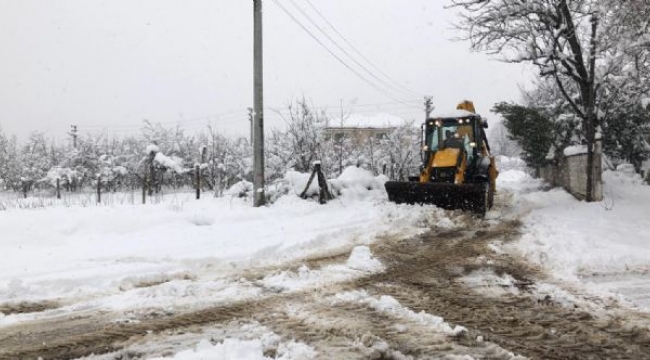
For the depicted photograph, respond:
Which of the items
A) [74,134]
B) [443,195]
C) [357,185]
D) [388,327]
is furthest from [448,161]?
[74,134]

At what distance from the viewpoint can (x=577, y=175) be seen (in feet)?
55.3

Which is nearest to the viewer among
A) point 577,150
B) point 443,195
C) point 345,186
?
point 443,195

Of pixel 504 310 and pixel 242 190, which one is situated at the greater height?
pixel 242 190

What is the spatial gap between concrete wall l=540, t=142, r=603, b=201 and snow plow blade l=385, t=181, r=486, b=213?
430cm

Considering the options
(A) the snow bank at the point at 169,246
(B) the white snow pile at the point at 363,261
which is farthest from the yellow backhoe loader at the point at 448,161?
(B) the white snow pile at the point at 363,261

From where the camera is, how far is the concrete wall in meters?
14.2

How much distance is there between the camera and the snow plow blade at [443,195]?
39.8 ft

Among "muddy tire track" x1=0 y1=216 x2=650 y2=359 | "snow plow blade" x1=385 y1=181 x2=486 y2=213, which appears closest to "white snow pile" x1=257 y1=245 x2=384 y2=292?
"muddy tire track" x1=0 y1=216 x2=650 y2=359

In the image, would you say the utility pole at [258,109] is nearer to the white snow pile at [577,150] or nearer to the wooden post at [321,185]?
the wooden post at [321,185]

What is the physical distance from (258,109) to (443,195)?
5.13 m

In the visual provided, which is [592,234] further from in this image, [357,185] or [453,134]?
[357,185]

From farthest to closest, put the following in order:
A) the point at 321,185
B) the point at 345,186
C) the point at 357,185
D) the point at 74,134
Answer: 1. the point at 74,134
2. the point at 357,185
3. the point at 345,186
4. the point at 321,185

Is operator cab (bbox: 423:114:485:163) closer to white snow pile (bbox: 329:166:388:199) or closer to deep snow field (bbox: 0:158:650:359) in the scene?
deep snow field (bbox: 0:158:650:359)

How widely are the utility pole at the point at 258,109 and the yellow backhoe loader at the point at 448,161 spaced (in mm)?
3328
